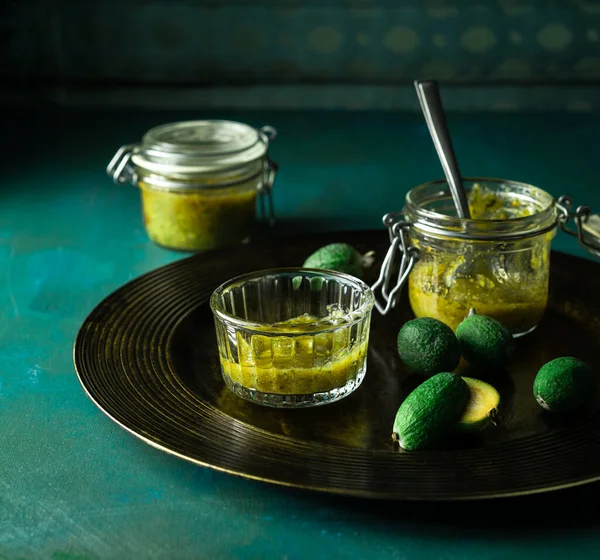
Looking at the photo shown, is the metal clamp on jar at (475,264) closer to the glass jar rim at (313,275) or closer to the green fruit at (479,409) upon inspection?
the glass jar rim at (313,275)

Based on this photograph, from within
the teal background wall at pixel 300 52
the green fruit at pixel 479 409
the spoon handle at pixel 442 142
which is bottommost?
the teal background wall at pixel 300 52

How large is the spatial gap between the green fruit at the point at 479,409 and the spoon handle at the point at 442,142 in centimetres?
35

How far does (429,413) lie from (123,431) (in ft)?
1.25

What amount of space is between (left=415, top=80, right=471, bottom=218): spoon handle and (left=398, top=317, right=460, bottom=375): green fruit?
0.25 m

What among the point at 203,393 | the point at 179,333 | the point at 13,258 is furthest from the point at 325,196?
the point at 203,393

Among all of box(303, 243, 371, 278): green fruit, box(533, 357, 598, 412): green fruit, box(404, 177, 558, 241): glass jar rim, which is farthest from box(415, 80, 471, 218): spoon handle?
box(533, 357, 598, 412): green fruit

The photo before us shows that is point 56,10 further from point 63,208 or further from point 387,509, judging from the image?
point 387,509

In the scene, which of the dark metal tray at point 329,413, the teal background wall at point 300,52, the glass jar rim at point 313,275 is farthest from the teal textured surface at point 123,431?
the teal background wall at point 300,52

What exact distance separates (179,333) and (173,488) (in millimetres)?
358

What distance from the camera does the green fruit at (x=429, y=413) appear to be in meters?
0.96

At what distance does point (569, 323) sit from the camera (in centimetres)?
132

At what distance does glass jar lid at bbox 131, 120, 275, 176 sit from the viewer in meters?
1.64

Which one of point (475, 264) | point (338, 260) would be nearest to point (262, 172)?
point (338, 260)

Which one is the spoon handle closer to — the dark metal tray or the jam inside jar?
the jam inside jar
